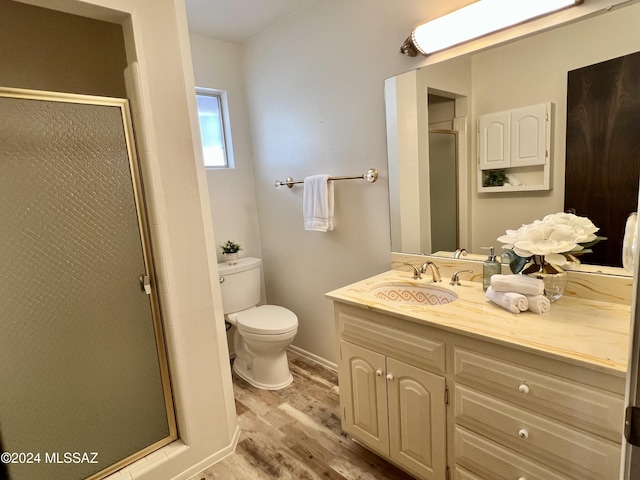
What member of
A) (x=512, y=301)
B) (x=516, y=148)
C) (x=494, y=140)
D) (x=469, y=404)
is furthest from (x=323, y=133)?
(x=469, y=404)

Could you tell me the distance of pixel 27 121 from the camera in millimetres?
1356

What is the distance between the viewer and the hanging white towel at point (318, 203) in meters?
2.31

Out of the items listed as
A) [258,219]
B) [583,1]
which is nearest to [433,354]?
[583,1]

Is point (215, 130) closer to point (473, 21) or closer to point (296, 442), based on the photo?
point (473, 21)

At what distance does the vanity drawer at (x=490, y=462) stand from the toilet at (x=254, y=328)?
125 centimetres

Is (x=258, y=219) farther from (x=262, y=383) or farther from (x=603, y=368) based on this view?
(x=603, y=368)

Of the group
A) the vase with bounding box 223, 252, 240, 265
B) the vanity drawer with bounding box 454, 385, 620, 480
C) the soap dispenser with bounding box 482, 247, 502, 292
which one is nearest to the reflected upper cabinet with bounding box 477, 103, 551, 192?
the soap dispenser with bounding box 482, 247, 502, 292

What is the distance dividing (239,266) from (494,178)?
1.81 m

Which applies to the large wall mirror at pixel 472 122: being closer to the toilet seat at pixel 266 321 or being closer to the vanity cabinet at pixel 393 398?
the vanity cabinet at pixel 393 398

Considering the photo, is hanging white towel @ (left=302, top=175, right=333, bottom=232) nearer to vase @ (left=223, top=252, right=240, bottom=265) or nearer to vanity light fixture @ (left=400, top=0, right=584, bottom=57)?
vase @ (left=223, top=252, right=240, bottom=265)

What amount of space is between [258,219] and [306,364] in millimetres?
1264

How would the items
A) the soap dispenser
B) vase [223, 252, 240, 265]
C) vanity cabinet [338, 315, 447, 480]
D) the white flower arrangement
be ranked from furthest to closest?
vase [223, 252, 240, 265]
the soap dispenser
vanity cabinet [338, 315, 447, 480]
the white flower arrangement

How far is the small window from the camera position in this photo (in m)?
2.80

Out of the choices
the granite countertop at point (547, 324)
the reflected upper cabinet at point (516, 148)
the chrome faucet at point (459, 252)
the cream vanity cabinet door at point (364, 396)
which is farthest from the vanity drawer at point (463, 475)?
the reflected upper cabinet at point (516, 148)
